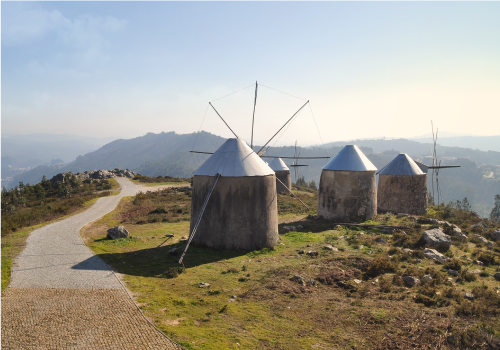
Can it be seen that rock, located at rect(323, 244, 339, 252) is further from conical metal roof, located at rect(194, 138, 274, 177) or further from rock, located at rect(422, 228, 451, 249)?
rock, located at rect(422, 228, 451, 249)

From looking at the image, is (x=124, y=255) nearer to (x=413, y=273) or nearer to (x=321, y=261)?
(x=321, y=261)

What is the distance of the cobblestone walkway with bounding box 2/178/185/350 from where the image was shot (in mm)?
7191

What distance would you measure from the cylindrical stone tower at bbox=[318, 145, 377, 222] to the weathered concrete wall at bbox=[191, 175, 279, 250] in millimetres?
8938

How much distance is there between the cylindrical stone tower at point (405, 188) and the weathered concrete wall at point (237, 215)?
15.3 m

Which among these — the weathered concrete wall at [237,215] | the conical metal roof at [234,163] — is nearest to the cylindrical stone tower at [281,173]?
the conical metal roof at [234,163]

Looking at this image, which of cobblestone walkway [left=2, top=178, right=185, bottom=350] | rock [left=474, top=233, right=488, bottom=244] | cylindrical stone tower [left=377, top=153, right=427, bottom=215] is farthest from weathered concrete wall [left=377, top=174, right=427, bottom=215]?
cobblestone walkway [left=2, top=178, right=185, bottom=350]

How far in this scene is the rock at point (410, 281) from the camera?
37.4ft

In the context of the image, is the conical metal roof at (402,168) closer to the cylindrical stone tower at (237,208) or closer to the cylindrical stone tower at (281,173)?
the cylindrical stone tower at (237,208)

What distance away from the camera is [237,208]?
1504cm

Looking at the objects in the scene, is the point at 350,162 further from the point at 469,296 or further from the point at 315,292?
the point at 315,292

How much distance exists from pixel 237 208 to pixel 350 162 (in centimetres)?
1157

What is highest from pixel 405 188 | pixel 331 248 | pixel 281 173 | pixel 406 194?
pixel 281 173

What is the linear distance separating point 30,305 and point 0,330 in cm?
163

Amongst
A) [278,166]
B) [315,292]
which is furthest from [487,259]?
[278,166]
